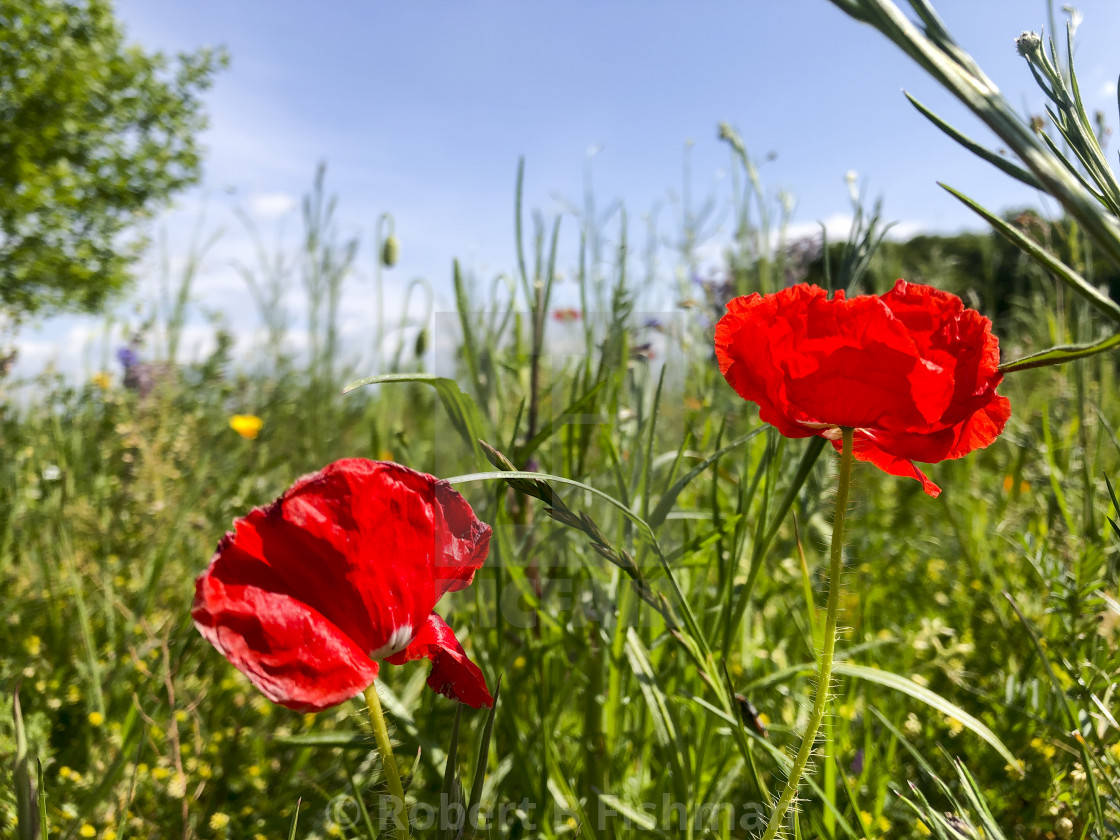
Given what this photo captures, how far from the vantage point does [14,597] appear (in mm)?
1343

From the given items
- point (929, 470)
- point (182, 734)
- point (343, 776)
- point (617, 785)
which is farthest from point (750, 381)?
point (929, 470)

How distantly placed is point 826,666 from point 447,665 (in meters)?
0.27

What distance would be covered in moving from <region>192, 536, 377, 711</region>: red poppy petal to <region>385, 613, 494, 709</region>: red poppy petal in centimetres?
5

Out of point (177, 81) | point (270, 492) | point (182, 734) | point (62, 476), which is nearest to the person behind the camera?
point (182, 734)

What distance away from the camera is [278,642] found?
0.42m

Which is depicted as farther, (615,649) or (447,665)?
(615,649)

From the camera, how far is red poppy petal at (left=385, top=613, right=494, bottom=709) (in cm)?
48

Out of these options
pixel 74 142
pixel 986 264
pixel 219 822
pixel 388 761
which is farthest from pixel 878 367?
pixel 74 142

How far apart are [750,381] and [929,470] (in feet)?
5.39

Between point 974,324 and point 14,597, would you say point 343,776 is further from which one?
point 974,324

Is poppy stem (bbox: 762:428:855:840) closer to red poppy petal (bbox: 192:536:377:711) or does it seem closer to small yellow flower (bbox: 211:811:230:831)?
red poppy petal (bbox: 192:536:377:711)

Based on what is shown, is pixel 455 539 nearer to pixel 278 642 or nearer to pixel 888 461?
pixel 278 642

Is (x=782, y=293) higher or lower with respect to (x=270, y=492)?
higher

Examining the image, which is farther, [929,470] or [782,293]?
[929,470]
